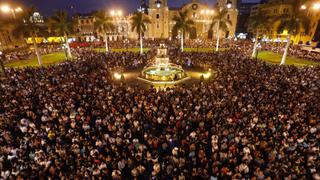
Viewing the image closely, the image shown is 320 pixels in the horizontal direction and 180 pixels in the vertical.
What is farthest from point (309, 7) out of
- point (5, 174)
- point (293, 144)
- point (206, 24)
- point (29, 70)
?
point (5, 174)

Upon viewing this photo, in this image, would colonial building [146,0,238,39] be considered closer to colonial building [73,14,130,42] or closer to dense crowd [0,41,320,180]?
colonial building [73,14,130,42]

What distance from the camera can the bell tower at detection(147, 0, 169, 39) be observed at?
64.0m

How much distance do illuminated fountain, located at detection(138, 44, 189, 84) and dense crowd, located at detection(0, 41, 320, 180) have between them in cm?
625

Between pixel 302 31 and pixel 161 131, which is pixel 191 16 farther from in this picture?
pixel 161 131

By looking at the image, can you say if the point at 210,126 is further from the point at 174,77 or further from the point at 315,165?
the point at 174,77

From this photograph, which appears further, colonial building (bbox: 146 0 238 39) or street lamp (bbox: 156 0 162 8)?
colonial building (bbox: 146 0 238 39)

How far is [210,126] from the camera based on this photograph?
41.7 feet

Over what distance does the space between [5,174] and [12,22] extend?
5632 cm

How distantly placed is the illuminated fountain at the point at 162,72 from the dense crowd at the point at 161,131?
625cm

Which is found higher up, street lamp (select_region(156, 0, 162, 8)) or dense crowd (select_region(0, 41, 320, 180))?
street lamp (select_region(156, 0, 162, 8))

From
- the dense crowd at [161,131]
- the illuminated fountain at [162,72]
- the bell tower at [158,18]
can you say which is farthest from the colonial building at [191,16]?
the dense crowd at [161,131]

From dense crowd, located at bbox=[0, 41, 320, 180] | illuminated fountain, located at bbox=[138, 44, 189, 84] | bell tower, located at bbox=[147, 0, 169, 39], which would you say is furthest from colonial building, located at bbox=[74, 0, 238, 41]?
dense crowd, located at bbox=[0, 41, 320, 180]

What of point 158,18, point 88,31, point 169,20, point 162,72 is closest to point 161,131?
point 162,72

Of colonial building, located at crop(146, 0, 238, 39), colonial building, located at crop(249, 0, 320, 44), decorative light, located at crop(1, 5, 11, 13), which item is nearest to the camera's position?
decorative light, located at crop(1, 5, 11, 13)
